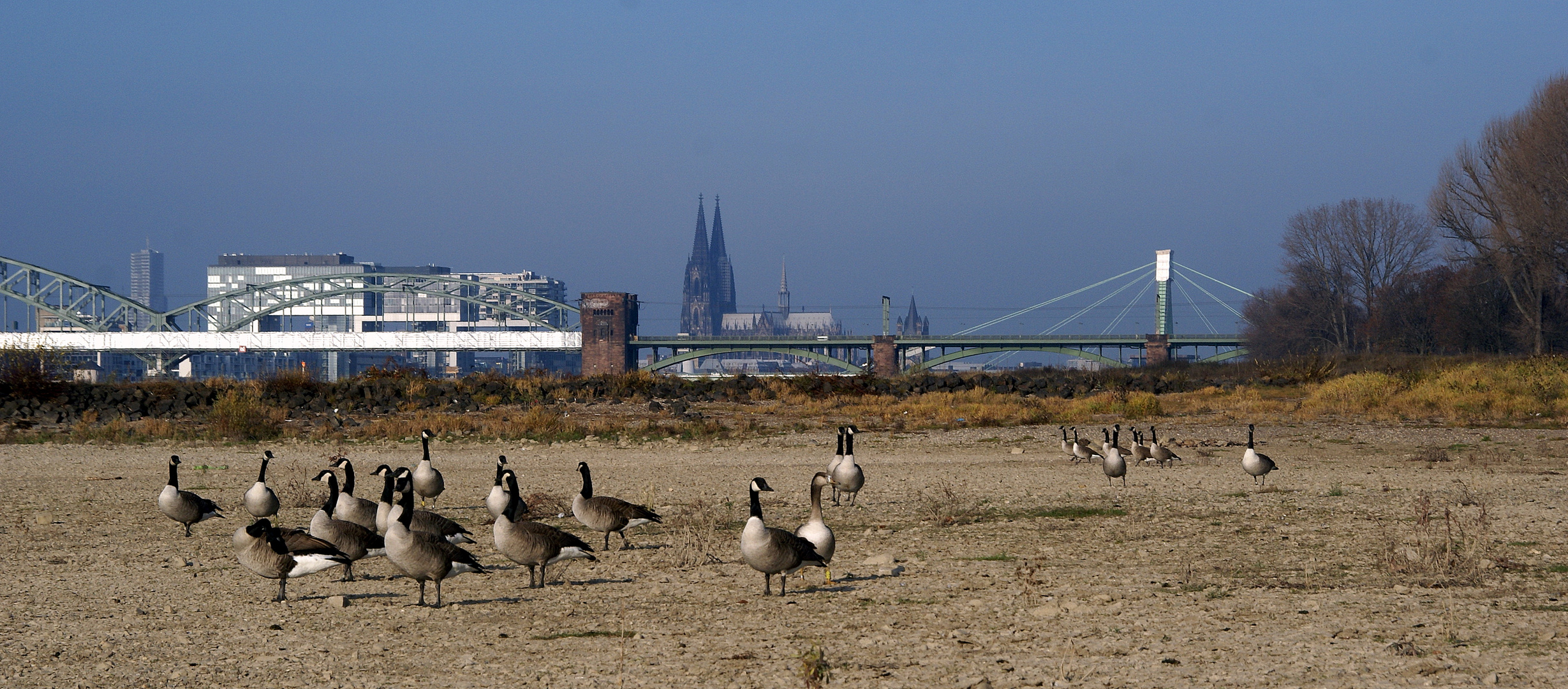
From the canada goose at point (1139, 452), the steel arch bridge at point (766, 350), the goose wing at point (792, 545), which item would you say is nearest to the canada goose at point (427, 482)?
the goose wing at point (792, 545)

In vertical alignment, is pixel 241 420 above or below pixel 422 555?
above

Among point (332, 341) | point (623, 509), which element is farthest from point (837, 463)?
point (332, 341)

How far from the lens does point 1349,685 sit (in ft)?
19.8

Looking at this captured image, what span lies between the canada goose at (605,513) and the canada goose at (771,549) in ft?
7.33

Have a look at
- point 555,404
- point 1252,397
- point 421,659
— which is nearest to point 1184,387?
point 1252,397

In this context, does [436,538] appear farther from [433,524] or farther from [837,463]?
[837,463]

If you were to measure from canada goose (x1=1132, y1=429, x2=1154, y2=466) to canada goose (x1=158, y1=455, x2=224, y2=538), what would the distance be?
40.6 ft

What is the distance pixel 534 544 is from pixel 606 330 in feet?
326

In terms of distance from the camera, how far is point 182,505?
38.1 feet

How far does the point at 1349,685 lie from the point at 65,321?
167695 mm

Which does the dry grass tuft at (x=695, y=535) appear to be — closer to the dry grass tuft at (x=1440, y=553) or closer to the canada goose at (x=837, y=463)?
the canada goose at (x=837, y=463)

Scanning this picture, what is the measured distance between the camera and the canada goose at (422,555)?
321 inches

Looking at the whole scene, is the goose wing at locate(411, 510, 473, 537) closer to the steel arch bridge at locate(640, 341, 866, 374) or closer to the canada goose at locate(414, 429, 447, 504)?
the canada goose at locate(414, 429, 447, 504)

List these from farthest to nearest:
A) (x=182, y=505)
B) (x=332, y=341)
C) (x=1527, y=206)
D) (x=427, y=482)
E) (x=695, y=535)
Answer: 1. (x=332, y=341)
2. (x=1527, y=206)
3. (x=427, y=482)
4. (x=182, y=505)
5. (x=695, y=535)
